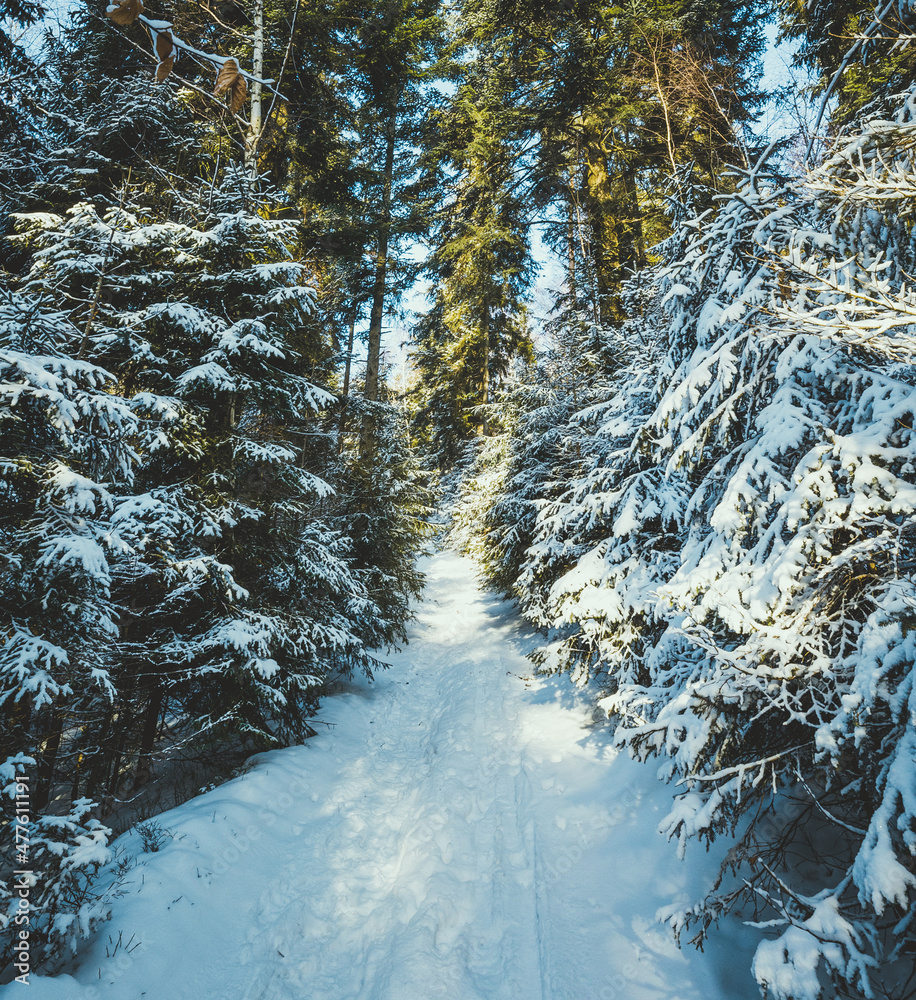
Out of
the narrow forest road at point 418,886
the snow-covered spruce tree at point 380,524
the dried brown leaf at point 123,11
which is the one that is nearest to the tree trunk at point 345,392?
the snow-covered spruce tree at point 380,524

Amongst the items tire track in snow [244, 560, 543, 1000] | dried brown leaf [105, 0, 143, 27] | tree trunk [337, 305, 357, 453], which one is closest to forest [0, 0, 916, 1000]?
dried brown leaf [105, 0, 143, 27]

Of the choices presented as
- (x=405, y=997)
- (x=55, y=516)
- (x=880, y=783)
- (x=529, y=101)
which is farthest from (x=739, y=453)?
(x=529, y=101)

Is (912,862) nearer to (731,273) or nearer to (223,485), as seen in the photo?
(731,273)

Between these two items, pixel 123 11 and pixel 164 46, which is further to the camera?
pixel 164 46

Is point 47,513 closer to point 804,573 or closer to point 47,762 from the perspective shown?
point 47,762

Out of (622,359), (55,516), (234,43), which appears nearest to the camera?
(55,516)

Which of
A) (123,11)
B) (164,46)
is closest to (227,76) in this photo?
(164,46)

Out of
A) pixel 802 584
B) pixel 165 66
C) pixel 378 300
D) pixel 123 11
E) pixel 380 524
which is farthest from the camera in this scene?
pixel 378 300

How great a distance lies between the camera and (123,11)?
1.38m

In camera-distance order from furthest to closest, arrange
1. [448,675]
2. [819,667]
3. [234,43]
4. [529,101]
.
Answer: [529,101] → [448,675] → [234,43] → [819,667]

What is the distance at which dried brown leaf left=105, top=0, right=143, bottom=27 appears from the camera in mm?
1339

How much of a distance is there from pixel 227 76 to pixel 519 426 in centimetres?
1021

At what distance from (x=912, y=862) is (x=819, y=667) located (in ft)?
3.00

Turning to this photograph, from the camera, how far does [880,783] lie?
2221 millimetres
